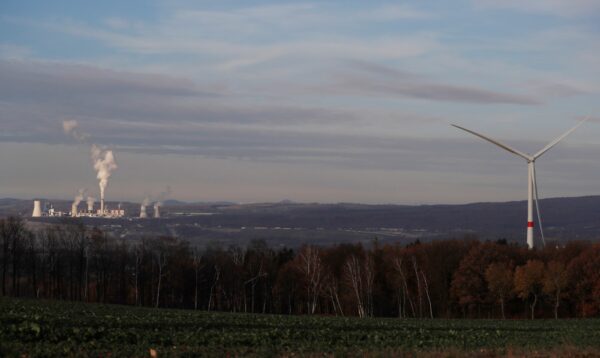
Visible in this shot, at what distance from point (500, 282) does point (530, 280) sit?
373cm

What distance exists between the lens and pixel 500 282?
106 m

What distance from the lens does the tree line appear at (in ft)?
354

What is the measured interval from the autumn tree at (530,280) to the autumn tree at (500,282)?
1253mm

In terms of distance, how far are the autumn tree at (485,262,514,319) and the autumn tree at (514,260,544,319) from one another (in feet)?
4.11

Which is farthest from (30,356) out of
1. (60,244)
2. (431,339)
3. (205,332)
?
(60,244)

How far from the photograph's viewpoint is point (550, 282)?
104625mm

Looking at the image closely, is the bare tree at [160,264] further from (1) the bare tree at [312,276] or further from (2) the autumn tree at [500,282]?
(2) the autumn tree at [500,282]

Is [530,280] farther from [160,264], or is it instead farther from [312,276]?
[160,264]

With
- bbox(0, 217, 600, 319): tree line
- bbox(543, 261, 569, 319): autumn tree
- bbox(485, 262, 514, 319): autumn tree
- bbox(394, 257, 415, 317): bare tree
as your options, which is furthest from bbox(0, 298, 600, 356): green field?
bbox(0, 217, 600, 319): tree line

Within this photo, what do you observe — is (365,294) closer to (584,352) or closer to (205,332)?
(205,332)

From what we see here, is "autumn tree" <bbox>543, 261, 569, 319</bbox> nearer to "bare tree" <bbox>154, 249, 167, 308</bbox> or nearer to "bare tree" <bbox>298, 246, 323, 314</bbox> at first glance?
"bare tree" <bbox>298, 246, 323, 314</bbox>

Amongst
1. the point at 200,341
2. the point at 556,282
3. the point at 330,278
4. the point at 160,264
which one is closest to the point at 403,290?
the point at 330,278

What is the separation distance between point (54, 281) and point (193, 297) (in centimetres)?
2077

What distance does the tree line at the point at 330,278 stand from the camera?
108 metres
